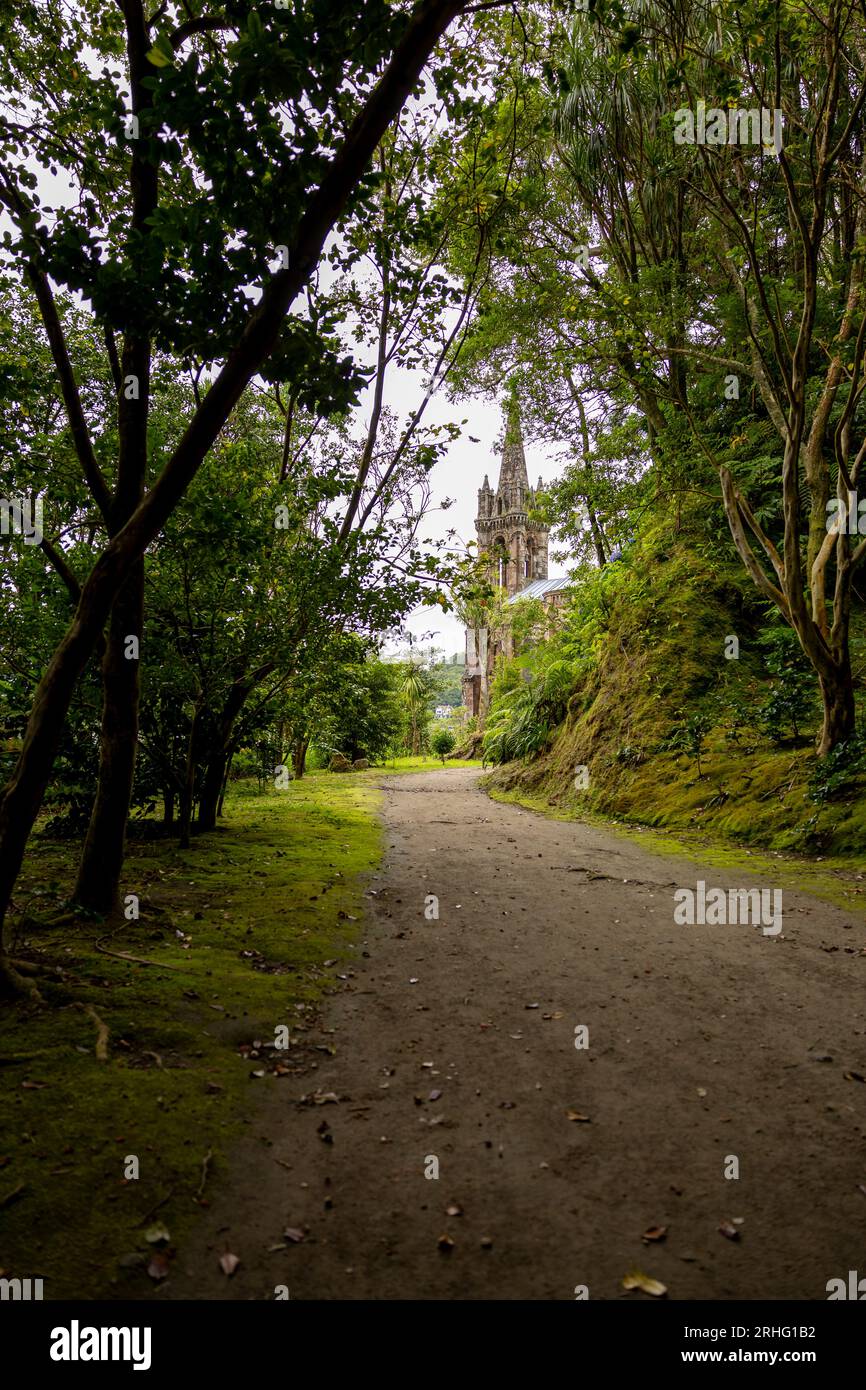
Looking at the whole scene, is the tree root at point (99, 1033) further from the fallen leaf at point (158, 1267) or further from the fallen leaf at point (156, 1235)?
the fallen leaf at point (158, 1267)

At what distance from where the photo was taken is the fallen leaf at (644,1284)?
7.06 ft

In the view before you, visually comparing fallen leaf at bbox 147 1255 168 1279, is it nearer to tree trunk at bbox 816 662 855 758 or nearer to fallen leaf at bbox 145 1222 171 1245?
fallen leaf at bbox 145 1222 171 1245

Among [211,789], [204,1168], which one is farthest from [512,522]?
[204,1168]

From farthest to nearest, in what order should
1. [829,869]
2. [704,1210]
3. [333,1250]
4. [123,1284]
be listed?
[829,869], [704,1210], [333,1250], [123,1284]

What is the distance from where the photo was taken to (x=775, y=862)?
7.79 m

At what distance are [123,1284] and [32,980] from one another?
2477mm

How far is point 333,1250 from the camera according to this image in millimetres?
2354

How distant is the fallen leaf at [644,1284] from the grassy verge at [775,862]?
16.4 feet

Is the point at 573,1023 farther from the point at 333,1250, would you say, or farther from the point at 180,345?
the point at 180,345

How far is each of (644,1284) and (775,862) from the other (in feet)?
21.7

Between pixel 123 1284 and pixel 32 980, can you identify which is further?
pixel 32 980

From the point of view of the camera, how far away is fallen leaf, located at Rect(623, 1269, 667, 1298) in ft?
7.06

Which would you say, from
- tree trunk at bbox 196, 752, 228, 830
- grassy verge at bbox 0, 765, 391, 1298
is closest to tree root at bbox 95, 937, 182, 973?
grassy verge at bbox 0, 765, 391, 1298
